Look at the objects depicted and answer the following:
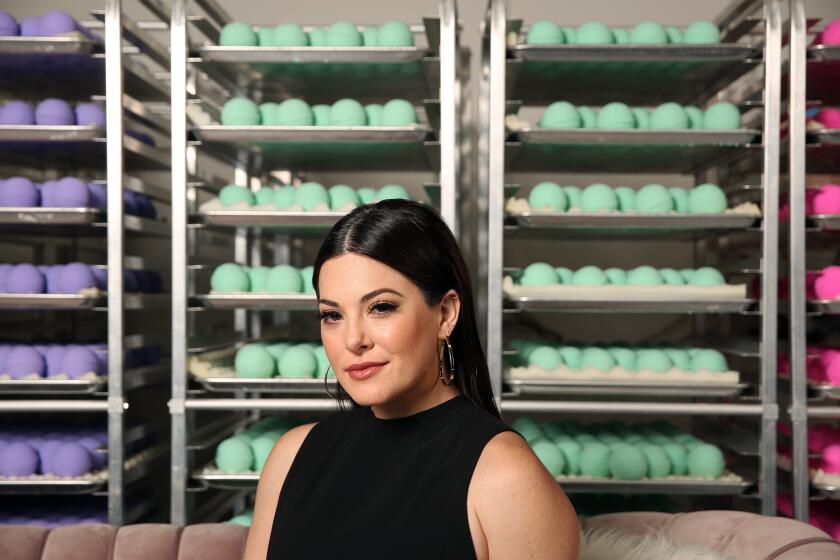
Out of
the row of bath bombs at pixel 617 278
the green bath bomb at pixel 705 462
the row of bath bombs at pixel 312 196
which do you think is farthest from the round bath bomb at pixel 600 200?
the green bath bomb at pixel 705 462

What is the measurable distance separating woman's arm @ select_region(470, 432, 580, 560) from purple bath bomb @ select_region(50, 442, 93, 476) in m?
2.11

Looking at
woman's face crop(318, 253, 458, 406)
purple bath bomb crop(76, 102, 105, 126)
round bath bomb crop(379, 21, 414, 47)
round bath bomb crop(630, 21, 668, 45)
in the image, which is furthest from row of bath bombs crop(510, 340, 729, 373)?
purple bath bomb crop(76, 102, 105, 126)

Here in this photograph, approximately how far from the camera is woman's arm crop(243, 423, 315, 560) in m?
1.47

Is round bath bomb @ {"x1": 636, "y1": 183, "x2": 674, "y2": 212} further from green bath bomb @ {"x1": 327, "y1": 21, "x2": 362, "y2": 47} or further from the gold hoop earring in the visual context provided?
the gold hoop earring

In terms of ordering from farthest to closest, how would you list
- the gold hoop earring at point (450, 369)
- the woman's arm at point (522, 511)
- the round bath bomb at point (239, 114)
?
the round bath bomb at point (239, 114) < the gold hoop earring at point (450, 369) < the woman's arm at point (522, 511)

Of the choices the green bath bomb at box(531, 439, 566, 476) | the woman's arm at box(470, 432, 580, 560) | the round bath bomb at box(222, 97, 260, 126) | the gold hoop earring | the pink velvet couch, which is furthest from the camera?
the round bath bomb at box(222, 97, 260, 126)

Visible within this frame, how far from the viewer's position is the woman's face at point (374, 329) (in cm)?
122

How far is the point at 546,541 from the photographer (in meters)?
1.15

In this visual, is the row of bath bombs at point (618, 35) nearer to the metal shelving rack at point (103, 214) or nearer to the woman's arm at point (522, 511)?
the metal shelving rack at point (103, 214)

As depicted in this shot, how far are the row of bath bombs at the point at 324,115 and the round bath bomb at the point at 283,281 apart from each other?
1.80ft

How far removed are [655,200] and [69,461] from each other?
7.71 feet

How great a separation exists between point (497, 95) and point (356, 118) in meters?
0.52

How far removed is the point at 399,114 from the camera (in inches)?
111

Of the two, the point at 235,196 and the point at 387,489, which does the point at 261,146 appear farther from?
the point at 387,489
